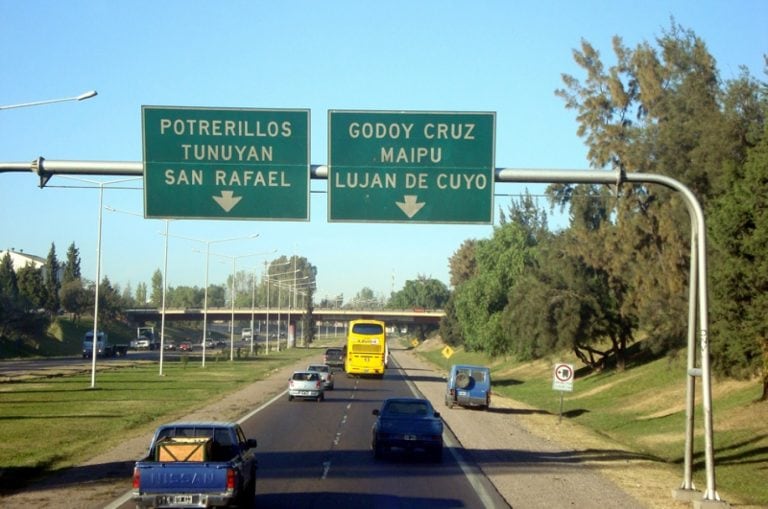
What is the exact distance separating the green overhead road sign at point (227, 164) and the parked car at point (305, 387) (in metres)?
28.6

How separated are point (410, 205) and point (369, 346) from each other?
2029 inches

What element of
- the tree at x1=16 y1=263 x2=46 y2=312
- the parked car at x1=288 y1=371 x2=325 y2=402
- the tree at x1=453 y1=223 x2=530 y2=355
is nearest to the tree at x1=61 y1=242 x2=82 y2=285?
the tree at x1=16 y1=263 x2=46 y2=312

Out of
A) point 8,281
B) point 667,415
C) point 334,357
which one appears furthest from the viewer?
point 8,281

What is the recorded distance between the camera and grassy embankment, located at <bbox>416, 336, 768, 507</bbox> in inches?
1062

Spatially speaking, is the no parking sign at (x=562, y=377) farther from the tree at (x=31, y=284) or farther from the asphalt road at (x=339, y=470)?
the tree at (x=31, y=284)

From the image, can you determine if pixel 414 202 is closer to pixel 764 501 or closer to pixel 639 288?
pixel 764 501

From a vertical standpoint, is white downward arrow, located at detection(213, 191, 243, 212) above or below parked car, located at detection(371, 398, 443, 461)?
above

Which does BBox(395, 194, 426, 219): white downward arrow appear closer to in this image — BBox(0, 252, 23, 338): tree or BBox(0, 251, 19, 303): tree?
BBox(0, 252, 23, 338): tree

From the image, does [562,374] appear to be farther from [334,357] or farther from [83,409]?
[334,357]

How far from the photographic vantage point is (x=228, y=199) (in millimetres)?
18812

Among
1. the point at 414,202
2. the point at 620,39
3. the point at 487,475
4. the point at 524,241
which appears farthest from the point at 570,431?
the point at 524,241

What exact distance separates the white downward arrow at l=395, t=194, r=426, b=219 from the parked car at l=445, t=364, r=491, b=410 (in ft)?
87.5

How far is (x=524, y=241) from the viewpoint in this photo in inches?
4043

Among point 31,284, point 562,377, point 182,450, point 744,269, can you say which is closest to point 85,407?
point 562,377
